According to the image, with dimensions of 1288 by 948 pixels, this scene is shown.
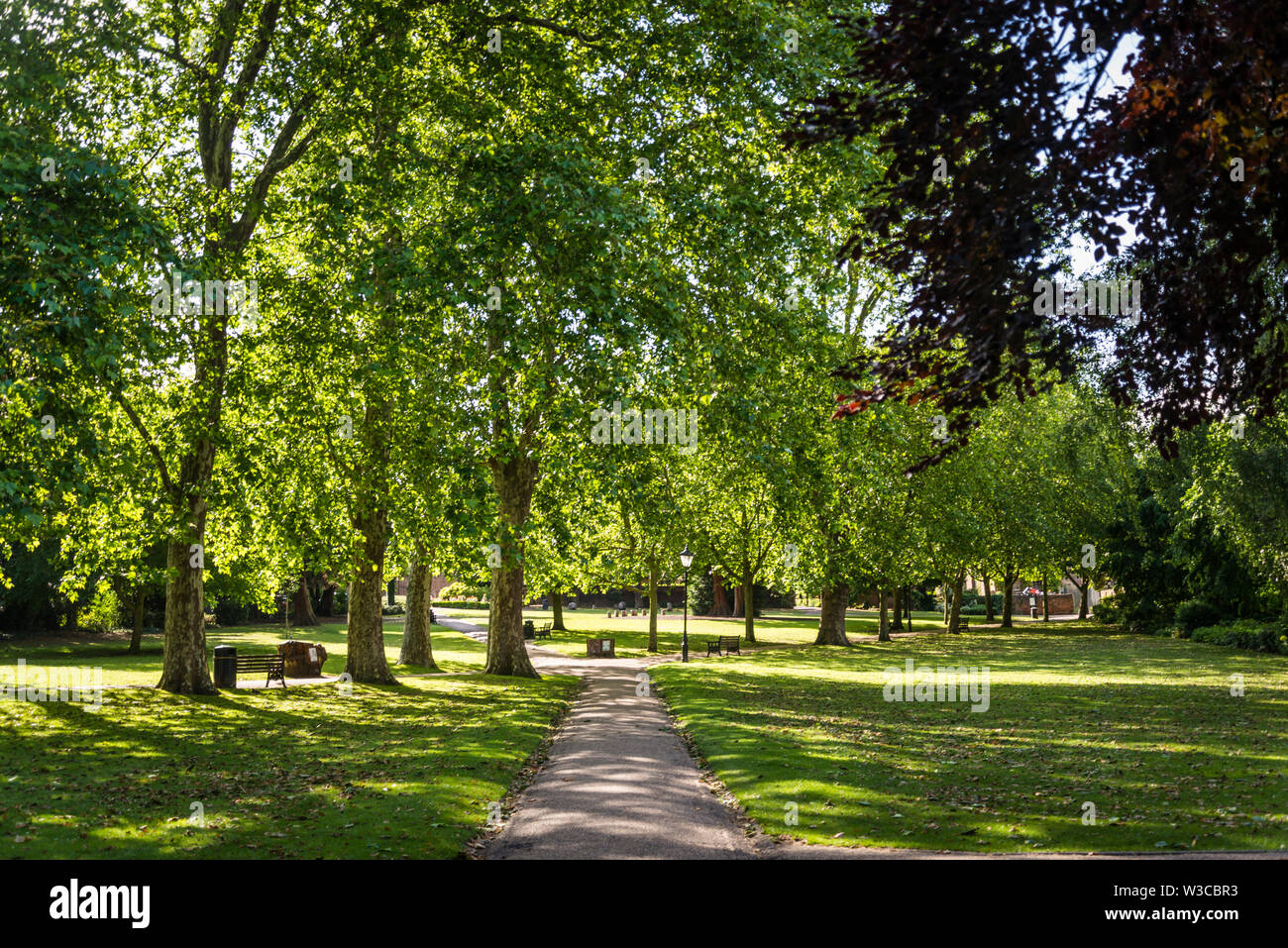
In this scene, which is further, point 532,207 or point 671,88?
point 671,88

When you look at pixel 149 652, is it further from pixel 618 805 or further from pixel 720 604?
pixel 720 604

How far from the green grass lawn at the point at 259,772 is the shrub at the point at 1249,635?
26.7 meters

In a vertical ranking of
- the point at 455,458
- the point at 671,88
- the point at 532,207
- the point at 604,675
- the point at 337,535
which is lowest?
the point at 604,675

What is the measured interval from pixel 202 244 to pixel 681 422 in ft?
27.7

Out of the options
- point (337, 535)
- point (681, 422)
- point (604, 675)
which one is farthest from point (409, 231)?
point (604, 675)

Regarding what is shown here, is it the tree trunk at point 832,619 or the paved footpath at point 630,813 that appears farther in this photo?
the tree trunk at point 832,619

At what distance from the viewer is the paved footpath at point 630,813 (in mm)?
8656

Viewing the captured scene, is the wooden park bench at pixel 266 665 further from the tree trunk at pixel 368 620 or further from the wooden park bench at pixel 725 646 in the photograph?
the wooden park bench at pixel 725 646

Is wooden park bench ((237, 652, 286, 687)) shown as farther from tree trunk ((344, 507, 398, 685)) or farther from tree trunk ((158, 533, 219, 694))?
tree trunk ((158, 533, 219, 694))

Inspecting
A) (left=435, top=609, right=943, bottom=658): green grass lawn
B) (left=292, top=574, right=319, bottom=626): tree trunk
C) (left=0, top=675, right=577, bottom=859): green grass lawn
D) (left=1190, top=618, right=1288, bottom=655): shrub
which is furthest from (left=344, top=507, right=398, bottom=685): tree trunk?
(left=292, top=574, right=319, bottom=626): tree trunk

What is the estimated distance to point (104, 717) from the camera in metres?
17.8

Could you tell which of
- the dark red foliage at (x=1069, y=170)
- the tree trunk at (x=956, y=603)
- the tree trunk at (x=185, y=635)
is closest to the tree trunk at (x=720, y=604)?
the tree trunk at (x=956, y=603)

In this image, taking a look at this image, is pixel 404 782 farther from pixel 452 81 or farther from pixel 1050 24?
pixel 452 81

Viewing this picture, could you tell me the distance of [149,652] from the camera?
124 feet
